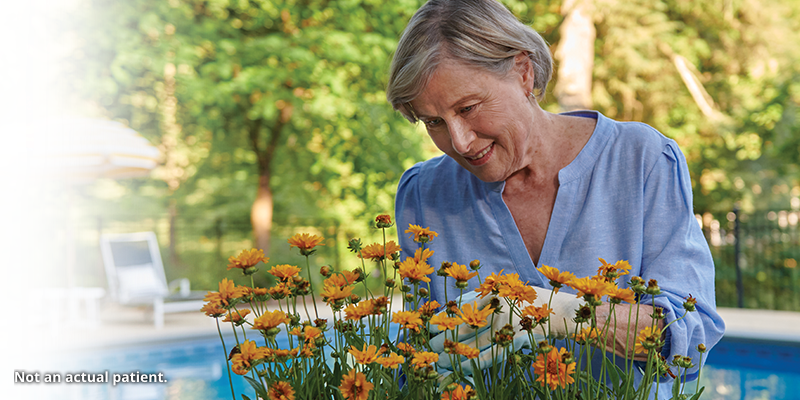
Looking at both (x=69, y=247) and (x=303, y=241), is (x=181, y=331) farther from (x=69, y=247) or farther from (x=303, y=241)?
(x=303, y=241)

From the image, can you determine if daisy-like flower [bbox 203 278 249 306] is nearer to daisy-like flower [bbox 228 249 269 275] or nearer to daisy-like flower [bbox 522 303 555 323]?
daisy-like flower [bbox 228 249 269 275]

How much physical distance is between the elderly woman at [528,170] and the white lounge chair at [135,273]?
312 inches

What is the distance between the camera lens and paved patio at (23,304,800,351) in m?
6.23

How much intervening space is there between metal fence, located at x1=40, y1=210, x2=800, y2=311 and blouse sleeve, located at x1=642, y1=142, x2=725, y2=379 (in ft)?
23.6

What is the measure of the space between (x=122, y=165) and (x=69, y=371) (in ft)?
12.8

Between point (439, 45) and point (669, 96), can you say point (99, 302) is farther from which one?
point (669, 96)

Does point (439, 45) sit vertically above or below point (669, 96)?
below

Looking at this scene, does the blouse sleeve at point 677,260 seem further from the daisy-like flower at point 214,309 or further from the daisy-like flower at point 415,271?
Result: the daisy-like flower at point 214,309

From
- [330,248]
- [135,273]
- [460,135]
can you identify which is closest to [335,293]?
[460,135]

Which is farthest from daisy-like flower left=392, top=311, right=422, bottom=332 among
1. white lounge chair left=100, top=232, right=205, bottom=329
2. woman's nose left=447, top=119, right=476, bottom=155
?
white lounge chair left=100, top=232, right=205, bottom=329

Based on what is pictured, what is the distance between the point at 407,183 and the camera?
1.71m

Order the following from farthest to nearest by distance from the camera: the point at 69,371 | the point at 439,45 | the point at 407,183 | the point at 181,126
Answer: the point at 181,126 → the point at 69,371 → the point at 407,183 → the point at 439,45

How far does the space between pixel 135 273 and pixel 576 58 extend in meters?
8.28

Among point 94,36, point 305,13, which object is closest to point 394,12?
point 305,13
